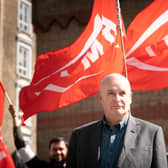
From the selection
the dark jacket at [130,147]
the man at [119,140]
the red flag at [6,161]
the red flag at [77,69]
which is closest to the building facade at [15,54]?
the red flag at [77,69]

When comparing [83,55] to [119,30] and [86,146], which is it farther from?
[86,146]

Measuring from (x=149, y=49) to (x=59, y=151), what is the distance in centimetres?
212

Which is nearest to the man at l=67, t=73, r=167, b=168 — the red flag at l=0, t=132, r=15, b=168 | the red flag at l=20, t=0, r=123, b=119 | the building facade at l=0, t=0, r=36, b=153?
the red flag at l=0, t=132, r=15, b=168

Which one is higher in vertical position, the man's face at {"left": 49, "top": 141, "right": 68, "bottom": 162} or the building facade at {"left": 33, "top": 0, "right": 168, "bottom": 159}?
the building facade at {"left": 33, "top": 0, "right": 168, "bottom": 159}

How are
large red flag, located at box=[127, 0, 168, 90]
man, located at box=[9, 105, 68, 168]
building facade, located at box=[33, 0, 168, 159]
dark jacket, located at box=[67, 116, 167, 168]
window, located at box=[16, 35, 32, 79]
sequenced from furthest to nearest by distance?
window, located at box=[16, 35, 32, 79] → building facade, located at box=[33, 0, 168, 159] → large red flag, located at box=[127, 0, 168, 90] → man, located at box=[9, 105, 68, 168] → dark jacket, located at box=[67, 116, 167, 168]

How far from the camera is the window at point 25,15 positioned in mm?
25003

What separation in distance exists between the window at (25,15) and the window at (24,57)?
2.50 feet

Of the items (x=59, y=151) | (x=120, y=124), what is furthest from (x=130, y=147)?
(x=59, y=151)

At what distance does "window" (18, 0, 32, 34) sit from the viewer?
25003 millimetres

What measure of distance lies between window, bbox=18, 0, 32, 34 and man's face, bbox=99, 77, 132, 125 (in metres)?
21.3

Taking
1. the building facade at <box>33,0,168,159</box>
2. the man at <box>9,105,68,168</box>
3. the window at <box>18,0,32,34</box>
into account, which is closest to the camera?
the man at <box>9,105,68,168</box>

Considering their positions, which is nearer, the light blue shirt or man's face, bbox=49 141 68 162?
the light blue shirt

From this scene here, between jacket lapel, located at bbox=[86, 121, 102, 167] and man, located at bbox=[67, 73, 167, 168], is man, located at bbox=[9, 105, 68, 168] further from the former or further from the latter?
jacket lapel, located at bbox=[86, 121, 102, 167]

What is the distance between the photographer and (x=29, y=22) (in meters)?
25.2
